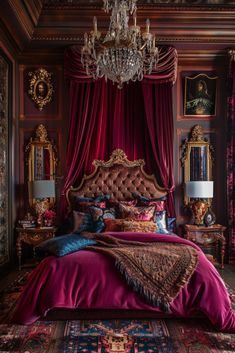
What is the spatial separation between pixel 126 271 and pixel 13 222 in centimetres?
250

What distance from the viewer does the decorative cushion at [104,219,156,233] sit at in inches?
159

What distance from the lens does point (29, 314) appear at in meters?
2.85

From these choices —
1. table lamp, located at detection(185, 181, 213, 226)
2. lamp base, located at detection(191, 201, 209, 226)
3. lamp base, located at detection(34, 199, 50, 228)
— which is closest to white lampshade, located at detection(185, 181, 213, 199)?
table lamp, located at detection(185, 181, 213, 226)

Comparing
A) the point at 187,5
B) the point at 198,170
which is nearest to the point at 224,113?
the point at 198,170

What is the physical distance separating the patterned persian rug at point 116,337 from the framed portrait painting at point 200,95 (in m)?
3.24

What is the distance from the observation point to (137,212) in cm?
441

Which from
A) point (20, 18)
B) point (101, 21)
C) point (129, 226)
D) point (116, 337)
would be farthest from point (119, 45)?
point (116, 337)

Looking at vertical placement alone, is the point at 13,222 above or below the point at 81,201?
below

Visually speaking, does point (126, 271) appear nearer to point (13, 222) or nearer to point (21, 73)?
point (13, 222)

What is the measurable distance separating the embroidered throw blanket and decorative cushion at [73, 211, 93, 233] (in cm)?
118

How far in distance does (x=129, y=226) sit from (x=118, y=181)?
109 centimetres

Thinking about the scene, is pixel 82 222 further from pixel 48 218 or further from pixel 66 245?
pixel 66 245

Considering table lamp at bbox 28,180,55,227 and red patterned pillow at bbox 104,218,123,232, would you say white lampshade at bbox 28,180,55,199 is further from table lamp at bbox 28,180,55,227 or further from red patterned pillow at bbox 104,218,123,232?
red patterned pillow at bbox 104,218,123,232

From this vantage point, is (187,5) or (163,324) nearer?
(163,324)
